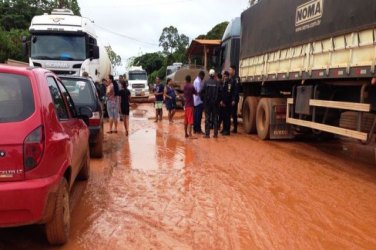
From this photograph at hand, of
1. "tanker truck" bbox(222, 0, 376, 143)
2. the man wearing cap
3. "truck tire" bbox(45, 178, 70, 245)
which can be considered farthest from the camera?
the man wearing cap

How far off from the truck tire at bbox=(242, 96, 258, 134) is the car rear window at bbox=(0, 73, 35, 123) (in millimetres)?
9698

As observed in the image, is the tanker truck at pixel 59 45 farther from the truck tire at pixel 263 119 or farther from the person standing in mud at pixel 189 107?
the truck tire at pixel 263 119

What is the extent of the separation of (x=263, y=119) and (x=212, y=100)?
1.47 metres

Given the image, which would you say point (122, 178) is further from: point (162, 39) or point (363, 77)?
point (162, 39)

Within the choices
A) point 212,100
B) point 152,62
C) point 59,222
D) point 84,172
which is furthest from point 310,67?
point 152,62

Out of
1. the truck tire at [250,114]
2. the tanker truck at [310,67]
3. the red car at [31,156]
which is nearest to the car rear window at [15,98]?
the red car at [31,156]

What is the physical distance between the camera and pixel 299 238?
14.9 ft

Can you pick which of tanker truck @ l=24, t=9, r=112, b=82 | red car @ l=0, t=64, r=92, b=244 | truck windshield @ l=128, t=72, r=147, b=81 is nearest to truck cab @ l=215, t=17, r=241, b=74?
tanker truck @ l=24, t=9, r=112, b=82

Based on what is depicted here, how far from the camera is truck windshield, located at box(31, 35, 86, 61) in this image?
15363 millimetres

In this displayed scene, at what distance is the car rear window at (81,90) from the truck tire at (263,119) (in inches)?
179

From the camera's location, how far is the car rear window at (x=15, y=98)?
12.5 ft

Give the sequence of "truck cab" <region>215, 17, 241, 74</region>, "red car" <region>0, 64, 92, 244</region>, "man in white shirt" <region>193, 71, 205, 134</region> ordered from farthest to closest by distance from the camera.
→ "truck cab" <region>215, 17, 241, 74</region>, "man in white shirt" <region>193, 71, 205, 134</region>, "red car" <region>0, 64, 92, 244</region>

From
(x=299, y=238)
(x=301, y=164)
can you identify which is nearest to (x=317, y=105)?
(x=301, y=164)

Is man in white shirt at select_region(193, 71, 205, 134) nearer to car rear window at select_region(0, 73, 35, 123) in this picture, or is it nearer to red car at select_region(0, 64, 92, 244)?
red car at select_region(0, 64, 92, 244)
